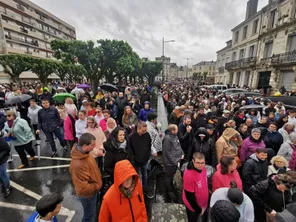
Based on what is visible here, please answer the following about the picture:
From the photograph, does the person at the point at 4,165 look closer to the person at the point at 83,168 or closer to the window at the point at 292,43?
the person at the point at 83,168

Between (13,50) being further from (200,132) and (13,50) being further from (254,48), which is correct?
(254,48)

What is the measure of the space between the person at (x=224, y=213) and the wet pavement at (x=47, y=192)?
0.85 metres

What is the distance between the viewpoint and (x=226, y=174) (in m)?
2.54

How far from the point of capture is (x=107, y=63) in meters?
18.3

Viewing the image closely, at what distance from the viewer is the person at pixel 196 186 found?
2410 millimetres

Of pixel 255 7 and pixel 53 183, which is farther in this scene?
pixel 255 7

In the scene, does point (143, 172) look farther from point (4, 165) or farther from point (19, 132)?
point (19, 132)

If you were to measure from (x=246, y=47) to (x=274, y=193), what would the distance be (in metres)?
30.3

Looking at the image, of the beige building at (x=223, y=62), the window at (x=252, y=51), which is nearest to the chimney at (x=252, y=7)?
the window at (x=252, y=51)

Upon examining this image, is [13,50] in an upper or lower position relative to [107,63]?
upper

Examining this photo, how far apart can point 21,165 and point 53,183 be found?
150 centimetres

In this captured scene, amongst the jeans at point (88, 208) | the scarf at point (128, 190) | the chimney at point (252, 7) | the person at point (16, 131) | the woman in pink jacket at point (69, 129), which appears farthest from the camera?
the chimney at point (252, 7)

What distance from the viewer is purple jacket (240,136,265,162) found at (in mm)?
3601

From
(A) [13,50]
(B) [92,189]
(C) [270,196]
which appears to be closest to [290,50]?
(C) [270,196]
